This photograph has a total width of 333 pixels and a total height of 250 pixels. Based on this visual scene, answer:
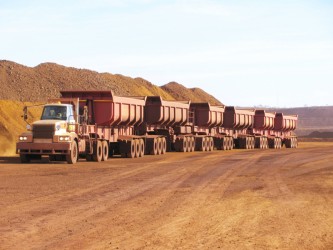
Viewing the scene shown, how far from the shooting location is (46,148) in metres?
27.6

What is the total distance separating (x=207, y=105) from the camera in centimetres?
4753

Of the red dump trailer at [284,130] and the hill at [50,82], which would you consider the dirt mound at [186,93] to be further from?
the red dump trailer at [284,130]

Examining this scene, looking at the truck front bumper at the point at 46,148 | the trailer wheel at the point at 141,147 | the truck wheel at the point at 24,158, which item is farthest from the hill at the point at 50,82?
the truck front bumper at the point at 46,148

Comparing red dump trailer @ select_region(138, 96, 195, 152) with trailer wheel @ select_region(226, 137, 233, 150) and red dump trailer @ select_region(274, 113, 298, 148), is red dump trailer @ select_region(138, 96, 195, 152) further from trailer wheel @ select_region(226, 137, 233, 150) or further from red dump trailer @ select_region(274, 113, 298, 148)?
red dump trailer @ select_region(274, 113, 298, 148)

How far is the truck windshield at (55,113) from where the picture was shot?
28.0 m

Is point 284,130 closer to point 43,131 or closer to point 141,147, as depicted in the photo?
point 141,147

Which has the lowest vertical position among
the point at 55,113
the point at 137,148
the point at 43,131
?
the point at 137,148

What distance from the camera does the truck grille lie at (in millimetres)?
27500

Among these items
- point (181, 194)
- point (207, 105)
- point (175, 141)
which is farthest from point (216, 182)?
point (207, 105)

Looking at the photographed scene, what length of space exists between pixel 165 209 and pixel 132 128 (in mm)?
23225

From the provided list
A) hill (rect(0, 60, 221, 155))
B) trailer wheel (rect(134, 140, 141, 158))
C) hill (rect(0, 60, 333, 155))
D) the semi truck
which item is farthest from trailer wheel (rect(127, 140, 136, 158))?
hill (rect(0, 60, 221, 155))

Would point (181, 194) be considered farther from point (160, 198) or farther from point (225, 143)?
point (225, 143)

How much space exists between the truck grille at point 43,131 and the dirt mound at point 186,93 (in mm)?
81807

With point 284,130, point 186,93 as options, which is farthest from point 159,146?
point 186,93
